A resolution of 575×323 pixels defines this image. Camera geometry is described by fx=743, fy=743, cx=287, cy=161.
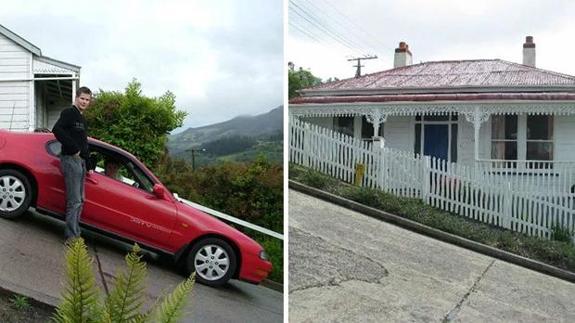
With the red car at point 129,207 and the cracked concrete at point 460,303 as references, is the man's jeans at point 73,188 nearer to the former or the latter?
the red car at point 129,207

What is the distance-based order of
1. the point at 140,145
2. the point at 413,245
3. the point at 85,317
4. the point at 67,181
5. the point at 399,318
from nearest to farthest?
1. the point at 85,317
2. the point at 67,181
3. the point at 140,145
4. the point at 399,318
5. the point at 413,245

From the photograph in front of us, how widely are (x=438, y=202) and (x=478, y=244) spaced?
356mm

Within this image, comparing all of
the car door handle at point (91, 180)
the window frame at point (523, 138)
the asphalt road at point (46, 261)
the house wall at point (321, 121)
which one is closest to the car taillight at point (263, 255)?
the asphalt road at point (46, 261)

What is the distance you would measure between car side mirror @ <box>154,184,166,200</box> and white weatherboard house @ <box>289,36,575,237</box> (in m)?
1.30

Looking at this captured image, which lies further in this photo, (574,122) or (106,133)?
(574,122)

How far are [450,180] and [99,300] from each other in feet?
9.46

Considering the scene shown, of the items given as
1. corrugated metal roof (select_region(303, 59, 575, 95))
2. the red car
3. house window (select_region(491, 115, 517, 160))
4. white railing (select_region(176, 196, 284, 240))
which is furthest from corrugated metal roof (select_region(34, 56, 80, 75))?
house window (select_region(491, 115, 517, 160))

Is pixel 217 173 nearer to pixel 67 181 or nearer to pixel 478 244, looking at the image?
→ pixel 67 181

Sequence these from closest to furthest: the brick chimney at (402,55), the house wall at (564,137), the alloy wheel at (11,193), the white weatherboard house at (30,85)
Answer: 1. the alloy wheel at (11,193)
2. the white weatherboard house at (30,85)
3. the house wall at (564,137)
4. the brick chimney at (402,55)

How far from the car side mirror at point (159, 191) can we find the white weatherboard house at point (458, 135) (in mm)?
1302

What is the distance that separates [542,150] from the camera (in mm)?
4473

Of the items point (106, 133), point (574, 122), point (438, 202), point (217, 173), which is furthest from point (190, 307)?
point (574, 122)

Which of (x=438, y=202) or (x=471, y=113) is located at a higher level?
(x=471, y=113)

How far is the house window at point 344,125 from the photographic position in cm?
461
